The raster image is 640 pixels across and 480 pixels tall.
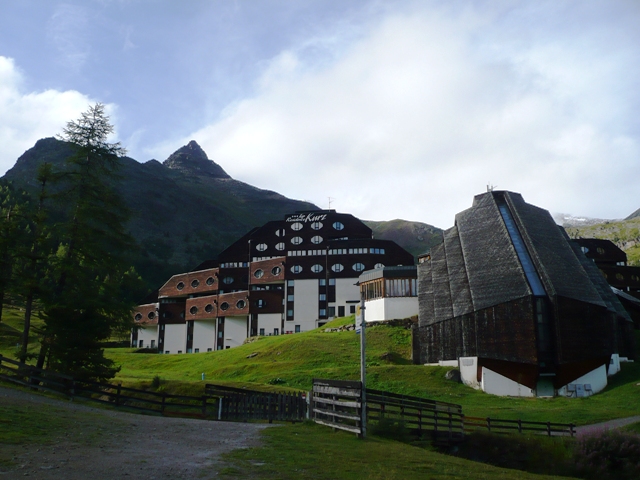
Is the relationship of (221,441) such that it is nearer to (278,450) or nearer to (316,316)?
(278,450)

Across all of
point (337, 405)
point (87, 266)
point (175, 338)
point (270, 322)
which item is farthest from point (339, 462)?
point (175, 338)

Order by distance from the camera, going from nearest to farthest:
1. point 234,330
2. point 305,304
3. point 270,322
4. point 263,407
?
1. point 263,407
2. point 305,304
3. point 270,322
4. point 234,330

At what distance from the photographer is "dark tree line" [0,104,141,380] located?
28422 mm

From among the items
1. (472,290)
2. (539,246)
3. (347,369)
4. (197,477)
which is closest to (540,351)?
(472,290)

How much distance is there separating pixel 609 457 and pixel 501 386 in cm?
2466

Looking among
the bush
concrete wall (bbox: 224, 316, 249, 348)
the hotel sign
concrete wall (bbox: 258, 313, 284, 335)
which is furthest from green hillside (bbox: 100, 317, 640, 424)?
the hotel sign

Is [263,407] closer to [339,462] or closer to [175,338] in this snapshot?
[339,462]

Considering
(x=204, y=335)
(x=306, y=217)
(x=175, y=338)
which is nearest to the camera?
(x=204, y=335)

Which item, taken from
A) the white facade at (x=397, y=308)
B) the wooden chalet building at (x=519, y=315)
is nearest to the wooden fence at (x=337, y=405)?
the wooden chalet building at (x=519, y=315)

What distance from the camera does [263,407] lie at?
24.7 meters

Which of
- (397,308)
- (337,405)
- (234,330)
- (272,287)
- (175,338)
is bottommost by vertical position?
(337,405)

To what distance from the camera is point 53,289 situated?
3153 centimetres

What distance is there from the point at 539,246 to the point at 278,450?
43.6 metres

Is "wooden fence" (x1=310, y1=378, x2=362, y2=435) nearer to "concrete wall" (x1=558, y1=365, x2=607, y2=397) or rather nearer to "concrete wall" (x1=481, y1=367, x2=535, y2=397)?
"concrete wall" (x1=481, y1=367, x2=535, y2=397)
